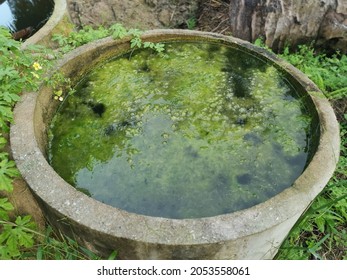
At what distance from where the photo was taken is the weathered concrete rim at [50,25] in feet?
9.42

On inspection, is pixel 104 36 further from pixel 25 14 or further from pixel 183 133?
pixel 25 14

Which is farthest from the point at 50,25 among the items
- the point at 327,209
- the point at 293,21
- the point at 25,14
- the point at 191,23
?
the point at 327,209

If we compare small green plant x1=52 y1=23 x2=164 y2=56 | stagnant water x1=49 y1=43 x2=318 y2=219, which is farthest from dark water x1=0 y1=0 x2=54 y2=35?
stagnant water x1=49 y1=43 x2=318 y2=219

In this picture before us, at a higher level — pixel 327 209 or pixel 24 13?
pixel 24 13

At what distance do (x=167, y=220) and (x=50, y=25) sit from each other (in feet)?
7.48

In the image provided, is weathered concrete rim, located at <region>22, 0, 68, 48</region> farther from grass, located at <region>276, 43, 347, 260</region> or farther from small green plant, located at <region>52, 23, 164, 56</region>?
grass, located at <region>276, 43, 347, 260</region>

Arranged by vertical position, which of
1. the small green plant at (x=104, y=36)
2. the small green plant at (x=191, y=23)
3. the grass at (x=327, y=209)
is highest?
the small green plant at (x=104, y=36)

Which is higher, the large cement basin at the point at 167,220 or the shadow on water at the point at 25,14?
the shadow on water at the point at 25,14

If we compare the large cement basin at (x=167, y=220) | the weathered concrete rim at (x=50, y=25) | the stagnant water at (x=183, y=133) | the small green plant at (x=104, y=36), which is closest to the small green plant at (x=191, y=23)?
the stagnant water at (x=183, y=133)

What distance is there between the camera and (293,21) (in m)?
3.03

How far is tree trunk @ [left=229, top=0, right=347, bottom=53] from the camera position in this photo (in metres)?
2.94

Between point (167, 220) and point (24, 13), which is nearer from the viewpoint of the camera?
point (167, 220)

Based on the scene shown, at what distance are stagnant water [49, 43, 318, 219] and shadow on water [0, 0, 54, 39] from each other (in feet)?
4.85

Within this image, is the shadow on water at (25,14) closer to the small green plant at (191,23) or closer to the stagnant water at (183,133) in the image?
the stagnant water at (183,133)
